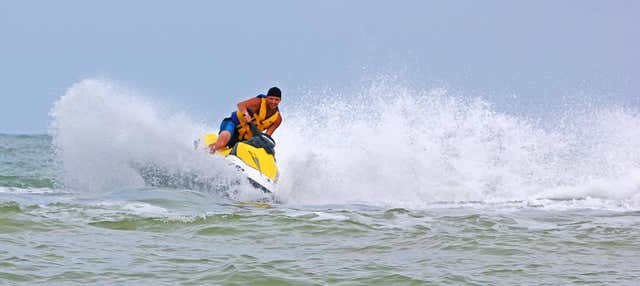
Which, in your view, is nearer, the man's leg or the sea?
the sea

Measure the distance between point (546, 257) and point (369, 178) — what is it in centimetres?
622

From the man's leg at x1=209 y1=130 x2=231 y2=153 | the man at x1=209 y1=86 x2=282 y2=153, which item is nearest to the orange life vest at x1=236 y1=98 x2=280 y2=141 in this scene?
the man at x1=209 y1=86 x2=282 y2=153

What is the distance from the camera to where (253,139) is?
10.5 meters

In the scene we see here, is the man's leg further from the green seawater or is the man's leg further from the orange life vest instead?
the green seawater

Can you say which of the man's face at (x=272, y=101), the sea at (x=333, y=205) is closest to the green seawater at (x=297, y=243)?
the sea at (x=333, y=205)

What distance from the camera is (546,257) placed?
5.72 meters

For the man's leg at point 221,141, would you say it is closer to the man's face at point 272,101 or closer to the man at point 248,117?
the man at point 248,117

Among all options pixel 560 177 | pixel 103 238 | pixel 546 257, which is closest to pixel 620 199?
pixel 560 177

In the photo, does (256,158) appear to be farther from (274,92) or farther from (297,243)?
(297,243)

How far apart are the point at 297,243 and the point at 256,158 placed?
161 inches

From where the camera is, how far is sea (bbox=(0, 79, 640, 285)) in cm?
506

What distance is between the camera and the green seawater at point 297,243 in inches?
190

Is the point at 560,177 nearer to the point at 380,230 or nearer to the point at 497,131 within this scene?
the point at 497,131

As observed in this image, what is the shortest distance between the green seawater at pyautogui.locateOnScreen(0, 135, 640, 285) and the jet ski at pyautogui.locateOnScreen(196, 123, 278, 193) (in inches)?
33.6
